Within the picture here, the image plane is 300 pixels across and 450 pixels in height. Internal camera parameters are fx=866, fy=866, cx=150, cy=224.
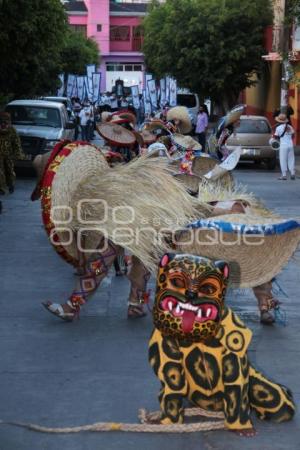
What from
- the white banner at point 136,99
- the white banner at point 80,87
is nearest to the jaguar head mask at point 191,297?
the white banner at point 136,99

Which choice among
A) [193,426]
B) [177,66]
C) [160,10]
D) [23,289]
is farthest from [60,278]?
[160,10]

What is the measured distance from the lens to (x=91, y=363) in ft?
21.1

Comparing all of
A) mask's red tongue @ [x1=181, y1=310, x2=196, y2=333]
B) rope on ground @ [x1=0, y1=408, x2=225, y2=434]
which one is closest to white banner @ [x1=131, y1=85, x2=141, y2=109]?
rope on ground @ [x1=0, y1=408, x2=225, y2=434]

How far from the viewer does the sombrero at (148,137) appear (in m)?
11.1

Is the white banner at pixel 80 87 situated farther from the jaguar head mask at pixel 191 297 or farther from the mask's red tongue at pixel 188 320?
the mask's red tongue at pixel 188 320

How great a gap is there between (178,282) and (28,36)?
55.6 ft

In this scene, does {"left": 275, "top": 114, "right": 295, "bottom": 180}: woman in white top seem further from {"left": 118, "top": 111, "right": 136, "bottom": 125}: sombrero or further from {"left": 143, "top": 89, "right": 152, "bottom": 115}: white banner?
{"left": 143, "top": 89, "right": 152, "bottom": 115}: white banner

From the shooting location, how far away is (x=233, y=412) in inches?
192

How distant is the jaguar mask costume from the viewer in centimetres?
454

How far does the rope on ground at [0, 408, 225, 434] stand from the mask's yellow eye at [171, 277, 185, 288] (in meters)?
0.91

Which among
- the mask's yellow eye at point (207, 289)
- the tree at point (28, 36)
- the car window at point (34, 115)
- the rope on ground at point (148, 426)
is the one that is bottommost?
the rope on ground at point (148, 426)

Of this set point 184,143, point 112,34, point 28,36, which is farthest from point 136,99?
point 112,34

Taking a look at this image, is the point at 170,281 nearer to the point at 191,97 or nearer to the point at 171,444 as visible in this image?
the point at 171,444

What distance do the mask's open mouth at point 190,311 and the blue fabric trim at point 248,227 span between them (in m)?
0.79
